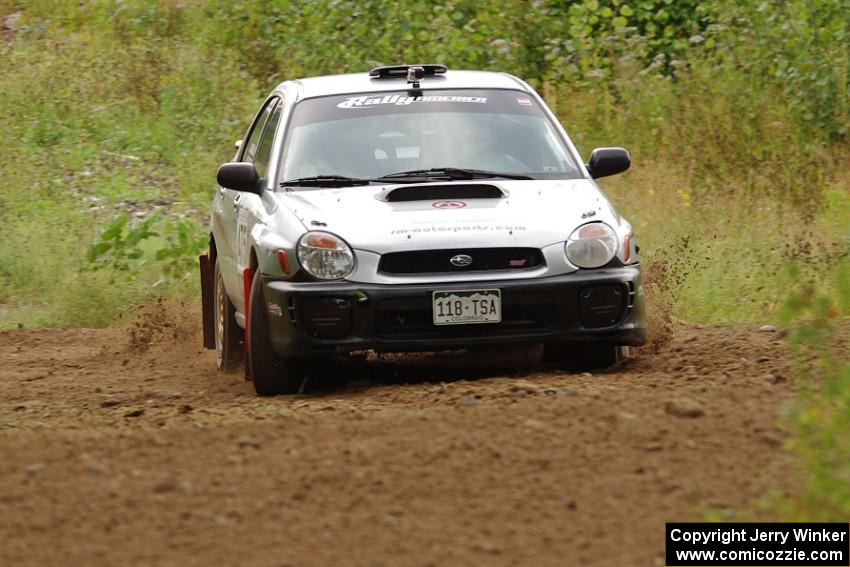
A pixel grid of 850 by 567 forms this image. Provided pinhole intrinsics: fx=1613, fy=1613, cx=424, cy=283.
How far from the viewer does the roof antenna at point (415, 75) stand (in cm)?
925

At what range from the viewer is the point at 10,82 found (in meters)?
19.8

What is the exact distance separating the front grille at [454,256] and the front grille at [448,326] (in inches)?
6.1

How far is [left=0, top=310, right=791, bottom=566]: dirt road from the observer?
463 cm

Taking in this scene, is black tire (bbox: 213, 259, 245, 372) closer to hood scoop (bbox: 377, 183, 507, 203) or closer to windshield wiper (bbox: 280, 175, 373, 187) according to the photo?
windshield wiper (bbox: 280, 175, 373, 187)

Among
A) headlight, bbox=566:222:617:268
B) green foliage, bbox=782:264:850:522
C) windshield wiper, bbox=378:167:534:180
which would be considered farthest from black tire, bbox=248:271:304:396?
green foliage, bbox=782:264:850:522

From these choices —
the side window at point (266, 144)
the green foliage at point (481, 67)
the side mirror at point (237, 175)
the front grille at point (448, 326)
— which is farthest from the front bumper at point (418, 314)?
the green foliage at point (481, 67)

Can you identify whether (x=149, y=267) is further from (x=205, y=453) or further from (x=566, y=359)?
(x=205, y=453)

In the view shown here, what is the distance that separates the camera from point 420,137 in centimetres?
886

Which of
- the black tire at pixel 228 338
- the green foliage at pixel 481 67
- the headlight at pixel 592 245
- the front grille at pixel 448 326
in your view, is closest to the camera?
the front grille at pixel 448 326

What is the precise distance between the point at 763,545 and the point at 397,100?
195 inches

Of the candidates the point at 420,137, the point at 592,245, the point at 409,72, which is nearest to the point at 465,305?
the point at 592,245

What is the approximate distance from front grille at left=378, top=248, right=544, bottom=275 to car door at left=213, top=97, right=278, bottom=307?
4.76 ft

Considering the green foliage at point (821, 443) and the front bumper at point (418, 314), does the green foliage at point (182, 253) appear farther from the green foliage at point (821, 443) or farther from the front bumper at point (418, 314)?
the green foliage at point (821, 443)

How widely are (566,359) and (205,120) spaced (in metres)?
11.0
